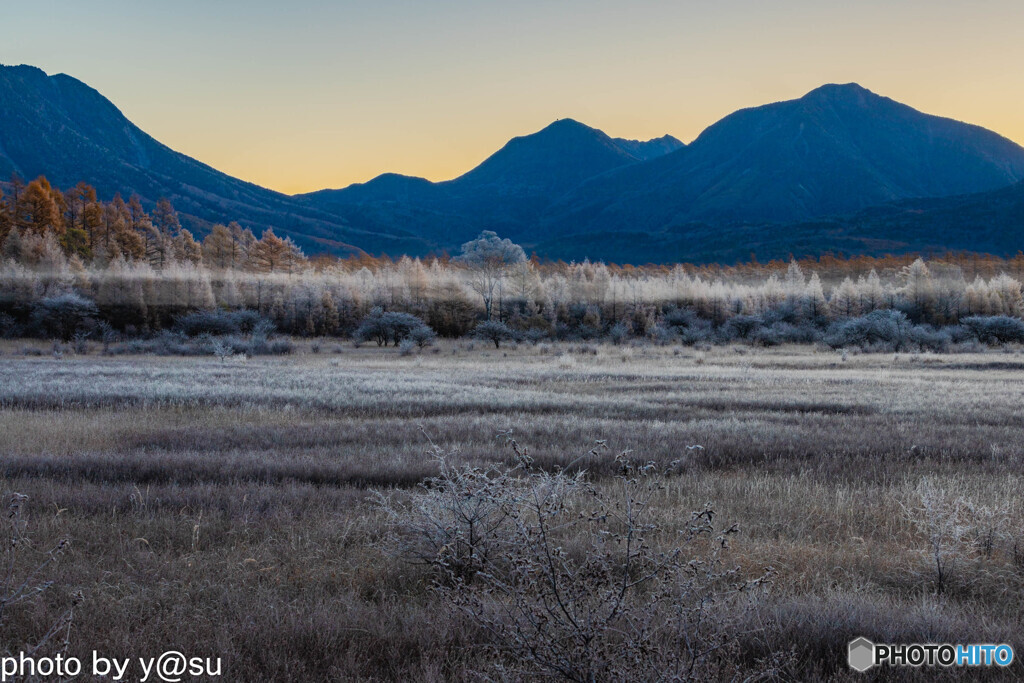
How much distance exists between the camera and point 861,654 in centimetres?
456

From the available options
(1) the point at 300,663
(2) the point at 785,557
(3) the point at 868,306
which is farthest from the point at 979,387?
(3) the point at 868,306

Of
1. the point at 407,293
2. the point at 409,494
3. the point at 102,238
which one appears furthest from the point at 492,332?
the point at 102,238

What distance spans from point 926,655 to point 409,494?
5269mm

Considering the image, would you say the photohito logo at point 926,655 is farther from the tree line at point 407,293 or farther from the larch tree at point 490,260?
the larch tree at point 490,260

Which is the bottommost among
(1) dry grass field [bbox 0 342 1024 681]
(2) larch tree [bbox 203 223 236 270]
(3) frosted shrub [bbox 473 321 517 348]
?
(3) frosted shrub [bbox 473 321 517 348]

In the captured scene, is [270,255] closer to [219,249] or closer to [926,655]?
[219,249]

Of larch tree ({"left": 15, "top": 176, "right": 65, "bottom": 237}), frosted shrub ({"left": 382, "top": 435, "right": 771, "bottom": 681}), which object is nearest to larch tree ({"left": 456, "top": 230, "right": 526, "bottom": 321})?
larch tree ({"left": 15, "top": 176, "right": 65, "bottom": 237})

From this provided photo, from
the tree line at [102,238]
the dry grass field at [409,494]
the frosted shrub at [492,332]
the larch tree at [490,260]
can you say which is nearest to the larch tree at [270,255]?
the tree line at [102,238]

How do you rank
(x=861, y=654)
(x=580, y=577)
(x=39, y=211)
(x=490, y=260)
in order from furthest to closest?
1. (x=490, y=260)
2. (x=39, y=211)
3. (x=580, y=577)
4. (x=861, y=654)

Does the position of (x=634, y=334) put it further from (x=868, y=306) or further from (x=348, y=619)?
(x=348, y=619)

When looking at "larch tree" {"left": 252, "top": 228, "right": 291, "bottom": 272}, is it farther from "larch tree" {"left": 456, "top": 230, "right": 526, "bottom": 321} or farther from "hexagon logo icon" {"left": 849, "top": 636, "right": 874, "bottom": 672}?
"hexagon logo icon" {"left": 849, "top": 636, "right": 874, "bottom": 672}

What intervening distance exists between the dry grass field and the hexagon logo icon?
0.33ft

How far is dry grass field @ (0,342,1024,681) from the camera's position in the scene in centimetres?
479

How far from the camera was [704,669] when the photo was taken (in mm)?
4086
